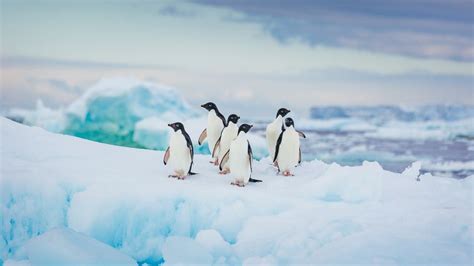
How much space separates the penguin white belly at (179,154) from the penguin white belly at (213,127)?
68cm

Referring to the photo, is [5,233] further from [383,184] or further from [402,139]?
[402,139]

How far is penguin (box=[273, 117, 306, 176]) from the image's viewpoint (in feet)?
16.4

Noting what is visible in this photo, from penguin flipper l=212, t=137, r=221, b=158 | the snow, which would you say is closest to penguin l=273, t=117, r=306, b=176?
penguin flipper l=212, t=137, r=221, b=158

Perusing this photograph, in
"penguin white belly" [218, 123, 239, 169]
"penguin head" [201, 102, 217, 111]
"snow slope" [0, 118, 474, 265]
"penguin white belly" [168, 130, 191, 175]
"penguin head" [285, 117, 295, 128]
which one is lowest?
"snow slope" [0, 118, 474, 265]

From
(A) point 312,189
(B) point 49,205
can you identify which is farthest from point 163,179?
(A) point 312,189

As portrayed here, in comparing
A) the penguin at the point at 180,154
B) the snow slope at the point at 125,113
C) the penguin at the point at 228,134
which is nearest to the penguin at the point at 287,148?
the penguin at the point at 228,134

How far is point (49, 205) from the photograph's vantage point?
4.44 meters

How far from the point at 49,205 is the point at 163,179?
87 centimetres

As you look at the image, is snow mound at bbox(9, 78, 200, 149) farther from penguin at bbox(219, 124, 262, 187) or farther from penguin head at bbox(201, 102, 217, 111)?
penguin at bbox(219, 124, 262, 187)

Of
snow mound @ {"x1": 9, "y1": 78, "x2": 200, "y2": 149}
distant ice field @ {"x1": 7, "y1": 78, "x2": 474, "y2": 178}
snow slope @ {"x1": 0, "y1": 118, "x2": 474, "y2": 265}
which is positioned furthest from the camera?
snow mound @ {"x1": 9, "y1": 78, "x2": 200, "y2": 149}

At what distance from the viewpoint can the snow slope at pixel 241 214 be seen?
3.87 metres

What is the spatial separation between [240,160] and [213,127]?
918mm

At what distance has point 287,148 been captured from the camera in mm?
4980

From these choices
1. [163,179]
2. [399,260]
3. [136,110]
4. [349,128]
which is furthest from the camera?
[349,128]
